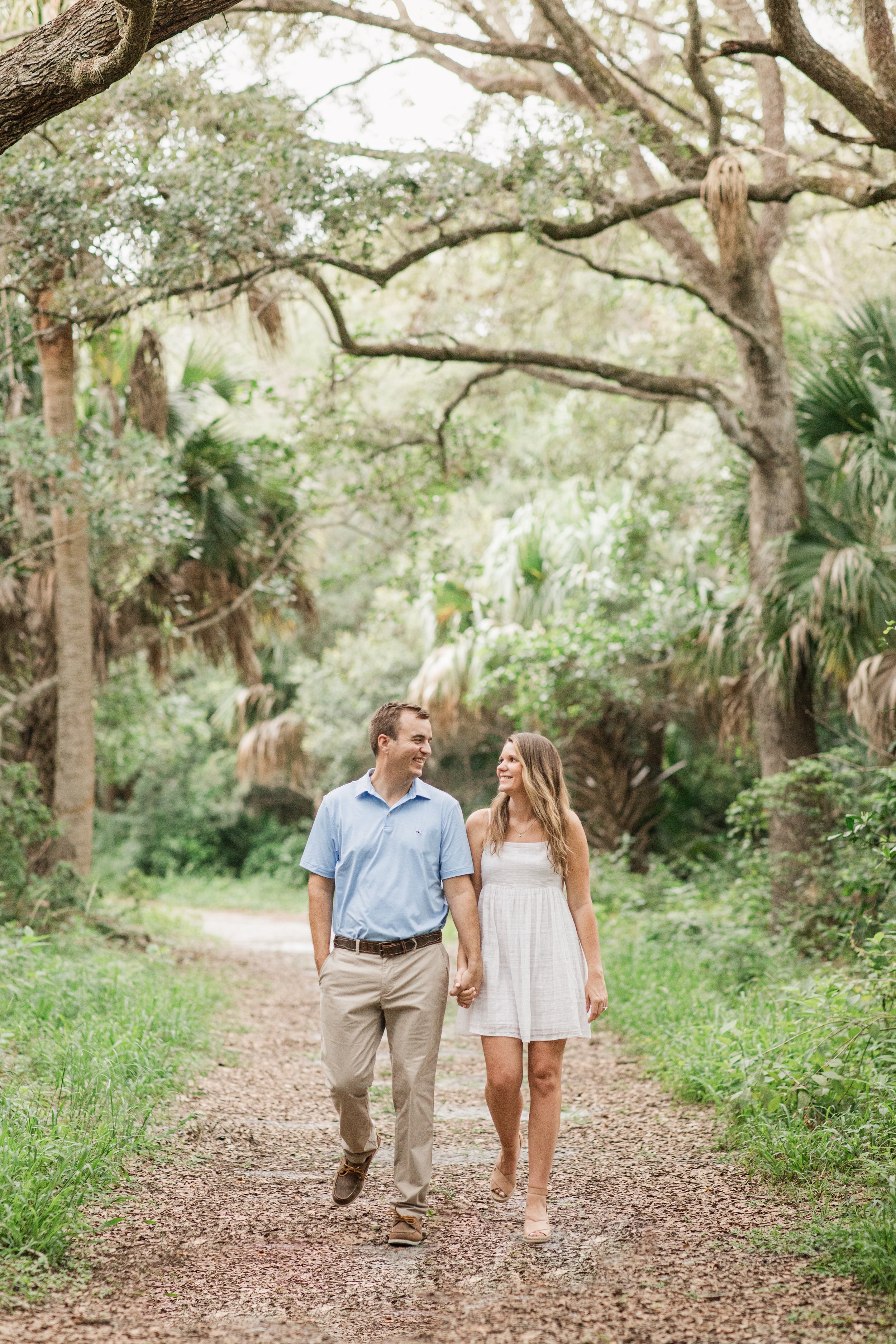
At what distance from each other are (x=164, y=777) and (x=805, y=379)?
58.8 ft

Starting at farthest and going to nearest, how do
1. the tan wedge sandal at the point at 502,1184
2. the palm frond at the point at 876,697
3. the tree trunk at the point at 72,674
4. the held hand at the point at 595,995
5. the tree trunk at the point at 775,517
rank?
the tree trunk at the point at 72,674
the tree trunk at the point at 775,517
the palm frond at the point at 876,697
the tan wedge sandal at the point at 502,1184
the held hand at the point at 595,995

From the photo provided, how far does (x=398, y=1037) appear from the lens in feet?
13.9

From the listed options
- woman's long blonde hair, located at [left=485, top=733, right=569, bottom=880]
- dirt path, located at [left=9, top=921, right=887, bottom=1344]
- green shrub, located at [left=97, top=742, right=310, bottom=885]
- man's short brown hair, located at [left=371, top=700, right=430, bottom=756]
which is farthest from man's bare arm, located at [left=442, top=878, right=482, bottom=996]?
green shrub, located at [left=97, top=742, right=310, bottom=885]

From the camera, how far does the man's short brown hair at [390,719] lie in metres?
4.36

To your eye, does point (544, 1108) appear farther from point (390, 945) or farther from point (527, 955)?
point (390, 945)

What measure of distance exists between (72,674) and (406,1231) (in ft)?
25.0

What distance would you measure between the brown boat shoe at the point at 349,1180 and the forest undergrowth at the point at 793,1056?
4.94 ft

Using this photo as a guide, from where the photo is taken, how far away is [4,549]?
37.2 feet

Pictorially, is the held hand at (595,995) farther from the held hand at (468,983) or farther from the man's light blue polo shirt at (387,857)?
the man's light blue polo shirt at (387,857)

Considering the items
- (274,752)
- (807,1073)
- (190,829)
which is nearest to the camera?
(807,1073)

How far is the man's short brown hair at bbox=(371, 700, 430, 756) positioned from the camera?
4363 millimetres

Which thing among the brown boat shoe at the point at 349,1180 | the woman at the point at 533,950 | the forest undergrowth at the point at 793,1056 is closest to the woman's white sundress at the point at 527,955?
the woman at the point at 533,950

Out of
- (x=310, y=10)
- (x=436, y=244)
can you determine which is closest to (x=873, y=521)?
(x=436, y=244)

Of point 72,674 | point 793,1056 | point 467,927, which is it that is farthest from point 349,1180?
point 72,674
